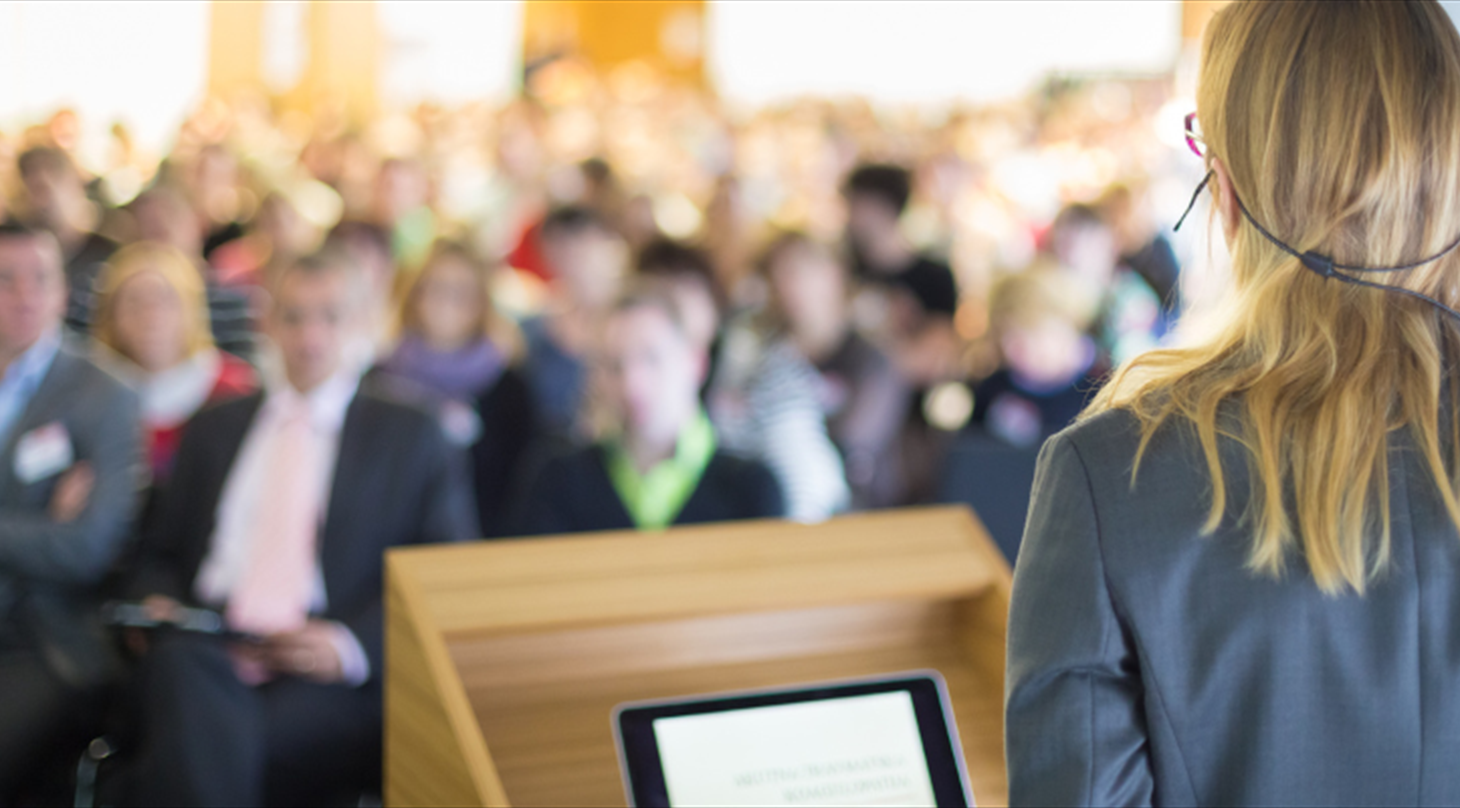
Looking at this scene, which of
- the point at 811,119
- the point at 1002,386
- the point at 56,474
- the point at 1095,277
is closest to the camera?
the point at 56,474

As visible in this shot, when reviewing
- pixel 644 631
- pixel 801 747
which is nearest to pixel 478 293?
pixel 644 631

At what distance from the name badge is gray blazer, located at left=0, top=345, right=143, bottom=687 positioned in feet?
0.03

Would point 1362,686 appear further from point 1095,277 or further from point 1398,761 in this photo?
point 1095,277

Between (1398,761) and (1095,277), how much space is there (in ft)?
15.6

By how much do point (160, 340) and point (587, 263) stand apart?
1596mm

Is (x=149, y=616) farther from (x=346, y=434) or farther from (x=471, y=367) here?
(x=471, y=367)

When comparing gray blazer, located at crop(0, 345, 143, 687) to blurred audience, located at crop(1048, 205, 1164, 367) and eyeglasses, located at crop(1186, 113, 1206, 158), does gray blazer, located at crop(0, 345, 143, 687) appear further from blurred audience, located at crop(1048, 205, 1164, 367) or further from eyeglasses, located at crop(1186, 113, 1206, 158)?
blurred audience, located at crop(1048, 205, 1164, 367)

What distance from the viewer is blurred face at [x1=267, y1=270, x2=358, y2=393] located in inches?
120

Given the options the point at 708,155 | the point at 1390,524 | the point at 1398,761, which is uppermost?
the point at 1390,524

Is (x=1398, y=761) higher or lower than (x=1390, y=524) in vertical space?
lower

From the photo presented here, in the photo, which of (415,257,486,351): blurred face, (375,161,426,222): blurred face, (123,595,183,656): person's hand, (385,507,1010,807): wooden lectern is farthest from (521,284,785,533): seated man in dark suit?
(375,161,426,222): blurred face

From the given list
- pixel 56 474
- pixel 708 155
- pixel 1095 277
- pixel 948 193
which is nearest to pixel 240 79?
pixel 708 155

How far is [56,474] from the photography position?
3.04m

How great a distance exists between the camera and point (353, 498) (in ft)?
9.55
